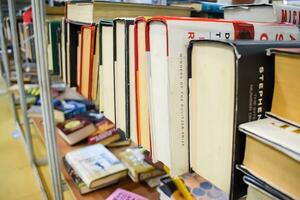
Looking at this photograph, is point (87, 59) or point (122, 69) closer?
point (122, 69)

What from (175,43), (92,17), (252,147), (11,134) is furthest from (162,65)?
(11,134)

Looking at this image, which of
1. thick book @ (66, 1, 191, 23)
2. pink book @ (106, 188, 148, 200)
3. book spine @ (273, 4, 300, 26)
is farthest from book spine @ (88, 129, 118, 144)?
book spine @ (273, 4, 300, 26)

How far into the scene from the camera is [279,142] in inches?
10.8

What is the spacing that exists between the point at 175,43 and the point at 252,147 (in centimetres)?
16

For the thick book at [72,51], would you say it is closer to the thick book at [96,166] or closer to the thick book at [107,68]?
the thick book at [107,68]

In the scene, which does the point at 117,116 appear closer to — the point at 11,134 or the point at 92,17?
the point at 92,17

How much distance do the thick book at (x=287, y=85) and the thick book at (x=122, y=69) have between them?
9.7 inches

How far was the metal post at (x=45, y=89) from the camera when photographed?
2.43 ft

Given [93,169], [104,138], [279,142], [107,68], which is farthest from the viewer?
[104,138]

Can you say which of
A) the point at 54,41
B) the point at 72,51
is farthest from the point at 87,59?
the point at 54,41

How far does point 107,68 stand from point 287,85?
371 millimetres

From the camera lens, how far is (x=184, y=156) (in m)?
0.40

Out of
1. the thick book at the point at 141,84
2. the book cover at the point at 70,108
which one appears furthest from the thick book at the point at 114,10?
the book cover at the point at 70,108

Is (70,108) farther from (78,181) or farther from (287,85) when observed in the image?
(287,85)
